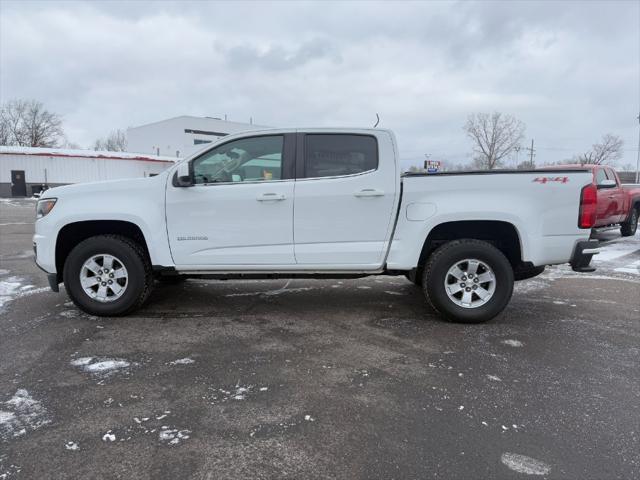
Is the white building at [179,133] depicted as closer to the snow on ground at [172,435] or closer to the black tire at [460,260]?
the black tire at [460,260]

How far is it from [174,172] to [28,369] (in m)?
2.21

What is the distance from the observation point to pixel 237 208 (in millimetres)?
4699

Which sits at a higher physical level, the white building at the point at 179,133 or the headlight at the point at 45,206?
the white building at the point at 179,133

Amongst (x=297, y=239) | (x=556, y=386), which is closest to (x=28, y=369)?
(x=297, y=239)

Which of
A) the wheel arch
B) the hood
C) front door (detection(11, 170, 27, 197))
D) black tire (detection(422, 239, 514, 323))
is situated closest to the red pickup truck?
black tire (detection(422, 239, 514, 323))

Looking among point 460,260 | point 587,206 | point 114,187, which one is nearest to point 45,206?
point 114,187

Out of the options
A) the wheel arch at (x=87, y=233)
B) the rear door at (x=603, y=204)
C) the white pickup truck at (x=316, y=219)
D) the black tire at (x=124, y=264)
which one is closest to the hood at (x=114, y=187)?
the white pickup truck at (x=316, y=219)

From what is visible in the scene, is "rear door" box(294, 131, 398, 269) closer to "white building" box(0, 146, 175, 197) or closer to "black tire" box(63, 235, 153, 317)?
"black tire" box(63, 235, 153, 317)

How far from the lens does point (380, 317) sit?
510cm

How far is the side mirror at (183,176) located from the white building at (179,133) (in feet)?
204

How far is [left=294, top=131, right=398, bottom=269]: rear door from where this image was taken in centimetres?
466

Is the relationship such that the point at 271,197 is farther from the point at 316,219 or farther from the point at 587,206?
the point at 587,206

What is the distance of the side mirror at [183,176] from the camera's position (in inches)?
182

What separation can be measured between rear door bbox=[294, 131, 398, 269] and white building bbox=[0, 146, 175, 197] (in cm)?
3349
